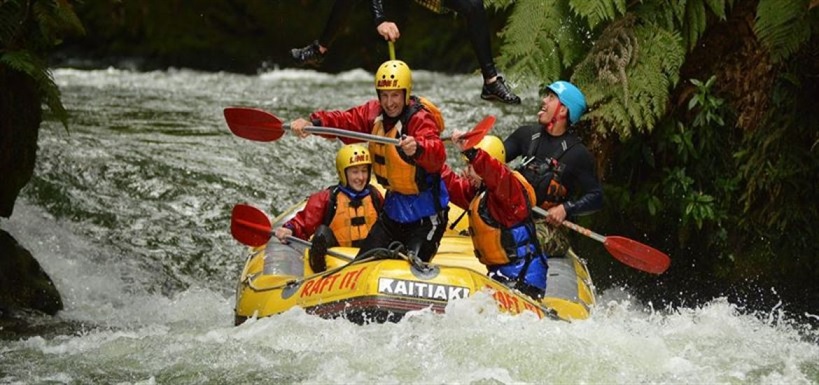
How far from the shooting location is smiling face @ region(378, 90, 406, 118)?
673cm

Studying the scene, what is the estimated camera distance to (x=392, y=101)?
676cm

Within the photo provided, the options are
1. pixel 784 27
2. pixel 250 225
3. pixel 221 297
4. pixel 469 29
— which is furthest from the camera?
pixel 221 297

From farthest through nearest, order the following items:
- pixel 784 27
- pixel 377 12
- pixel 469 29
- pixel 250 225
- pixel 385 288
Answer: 1. pixel 250 225
2. pixel 469 29
3. pixel 784 27
4. pixel 377 12
5. pixel 385 288

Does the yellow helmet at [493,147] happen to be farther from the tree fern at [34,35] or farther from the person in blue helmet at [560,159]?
the tree fern at [34,35]

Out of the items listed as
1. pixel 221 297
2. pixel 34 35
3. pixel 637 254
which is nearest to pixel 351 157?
pixel 221 297

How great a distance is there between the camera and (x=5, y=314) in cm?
781

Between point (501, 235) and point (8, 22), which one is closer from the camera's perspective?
point (501, 235)

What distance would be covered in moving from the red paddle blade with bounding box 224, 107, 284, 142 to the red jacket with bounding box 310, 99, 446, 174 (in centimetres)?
36

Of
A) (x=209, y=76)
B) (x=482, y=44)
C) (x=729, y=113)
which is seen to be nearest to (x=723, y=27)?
(x=729, y=113)

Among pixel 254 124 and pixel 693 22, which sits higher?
pixel 693 22

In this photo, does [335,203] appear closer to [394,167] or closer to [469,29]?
[394,167]

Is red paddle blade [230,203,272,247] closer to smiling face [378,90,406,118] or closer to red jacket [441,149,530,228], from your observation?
smiling face [378,90,406,118]

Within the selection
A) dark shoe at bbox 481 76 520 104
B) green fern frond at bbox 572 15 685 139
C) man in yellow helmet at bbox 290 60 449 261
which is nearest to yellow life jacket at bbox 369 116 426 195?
man in yellow helmet at bbox 290 60 449 261

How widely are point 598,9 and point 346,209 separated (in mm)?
1901
